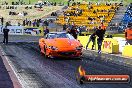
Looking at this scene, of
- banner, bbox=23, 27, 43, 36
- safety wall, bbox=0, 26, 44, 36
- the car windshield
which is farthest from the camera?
banner, bbox=23, 27, 43, 36

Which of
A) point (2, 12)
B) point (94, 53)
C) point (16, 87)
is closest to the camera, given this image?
point (16, 87)

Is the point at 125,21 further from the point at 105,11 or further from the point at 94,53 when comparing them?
the point at 94,53

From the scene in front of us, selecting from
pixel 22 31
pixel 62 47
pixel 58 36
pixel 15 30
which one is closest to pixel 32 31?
pixel 22 31

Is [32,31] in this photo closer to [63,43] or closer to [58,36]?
[58,36]

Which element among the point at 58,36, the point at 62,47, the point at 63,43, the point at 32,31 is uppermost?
the point at 58,36

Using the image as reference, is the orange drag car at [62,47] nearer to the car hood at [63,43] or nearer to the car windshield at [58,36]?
the car hood at [63,43]

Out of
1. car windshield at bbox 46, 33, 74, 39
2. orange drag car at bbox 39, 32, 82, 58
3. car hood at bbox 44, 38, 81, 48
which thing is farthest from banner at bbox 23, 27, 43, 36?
car hood at bbox 44, 38, 81, 48

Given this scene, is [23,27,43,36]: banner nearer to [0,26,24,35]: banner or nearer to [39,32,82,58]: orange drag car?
[0,26,24,35]: banner

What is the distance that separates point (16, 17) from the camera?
2778 inches

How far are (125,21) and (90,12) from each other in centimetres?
865

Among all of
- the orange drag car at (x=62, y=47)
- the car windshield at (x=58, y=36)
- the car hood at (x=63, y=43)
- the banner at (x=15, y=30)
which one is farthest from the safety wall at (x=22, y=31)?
the car hood at (x=63, y=43)

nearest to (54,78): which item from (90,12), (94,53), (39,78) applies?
(39,78)

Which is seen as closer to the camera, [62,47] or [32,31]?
[62,47]

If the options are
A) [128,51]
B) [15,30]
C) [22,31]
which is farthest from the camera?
[15,30]
